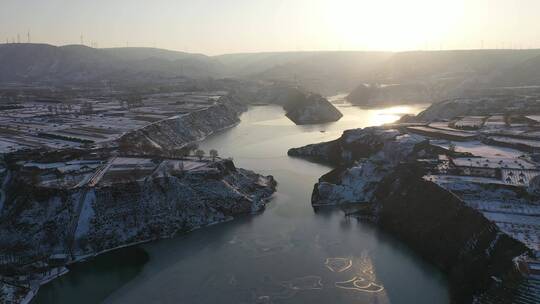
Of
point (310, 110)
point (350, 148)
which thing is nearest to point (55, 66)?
point (310, 110)

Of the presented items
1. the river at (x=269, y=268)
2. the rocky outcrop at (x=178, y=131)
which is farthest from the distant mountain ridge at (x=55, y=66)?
the river at (x=269, y=268)

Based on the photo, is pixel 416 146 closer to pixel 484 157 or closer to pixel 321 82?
pixel 484 157

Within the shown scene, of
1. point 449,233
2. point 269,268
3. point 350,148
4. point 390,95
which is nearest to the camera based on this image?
point 269,268

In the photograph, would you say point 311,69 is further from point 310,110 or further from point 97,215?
point 97,215

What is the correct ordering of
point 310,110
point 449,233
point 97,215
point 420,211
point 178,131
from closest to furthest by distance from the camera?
point 449,233, point 97,215, point 420,211, point 178,131, point 310,110

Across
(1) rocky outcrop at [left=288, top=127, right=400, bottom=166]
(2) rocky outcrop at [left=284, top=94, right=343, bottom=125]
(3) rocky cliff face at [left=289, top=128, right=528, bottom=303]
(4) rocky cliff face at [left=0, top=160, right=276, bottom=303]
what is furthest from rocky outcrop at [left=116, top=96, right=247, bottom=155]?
(3) rocky cliff face at [left=289, top=128, right=528, bottom=303]

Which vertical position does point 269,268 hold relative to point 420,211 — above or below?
below

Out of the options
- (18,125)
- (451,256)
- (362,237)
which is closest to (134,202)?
(362,237)
